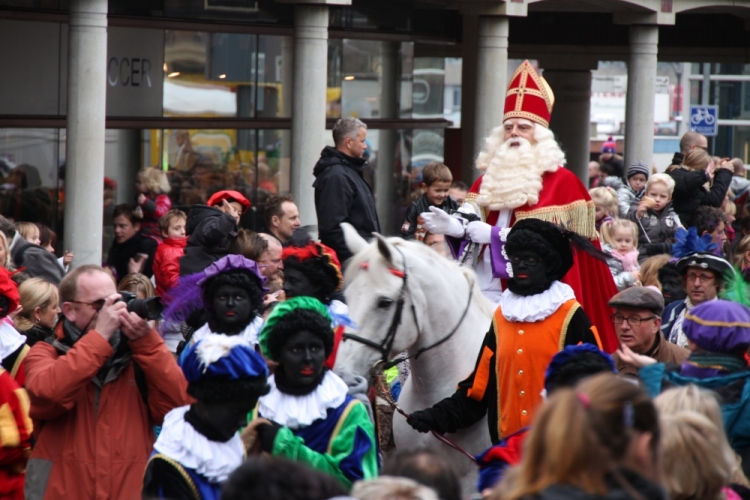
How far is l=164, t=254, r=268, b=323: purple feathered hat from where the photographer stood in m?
5.37

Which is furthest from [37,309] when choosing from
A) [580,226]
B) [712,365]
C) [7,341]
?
[712,365]

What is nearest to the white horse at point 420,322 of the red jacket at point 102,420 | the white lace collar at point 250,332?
the white lace collar at point 250,332

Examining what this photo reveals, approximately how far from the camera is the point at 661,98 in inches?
1469

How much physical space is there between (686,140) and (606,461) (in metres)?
11.7

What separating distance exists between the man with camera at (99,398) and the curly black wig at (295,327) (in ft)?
1.51

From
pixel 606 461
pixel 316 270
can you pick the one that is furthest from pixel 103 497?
pixel 606 461

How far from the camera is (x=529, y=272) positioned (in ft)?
16.8

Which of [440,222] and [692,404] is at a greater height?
[440,222]

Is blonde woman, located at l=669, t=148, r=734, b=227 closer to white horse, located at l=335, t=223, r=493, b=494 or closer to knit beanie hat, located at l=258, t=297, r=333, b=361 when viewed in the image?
white horse, located at l=335, t=223, r=493, b=494

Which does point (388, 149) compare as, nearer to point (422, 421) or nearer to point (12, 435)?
point (422, 421)

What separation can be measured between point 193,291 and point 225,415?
182 cm

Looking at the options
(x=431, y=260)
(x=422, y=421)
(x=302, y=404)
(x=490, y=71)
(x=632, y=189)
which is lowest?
(x=422, y=421)

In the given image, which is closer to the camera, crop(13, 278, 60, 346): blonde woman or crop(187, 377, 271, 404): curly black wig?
crop(187, 377, 271, 404): curly black wig

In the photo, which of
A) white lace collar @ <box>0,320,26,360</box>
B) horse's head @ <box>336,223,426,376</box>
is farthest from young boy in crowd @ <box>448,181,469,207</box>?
white lace collar @ <box>0,320,26,360</box>
